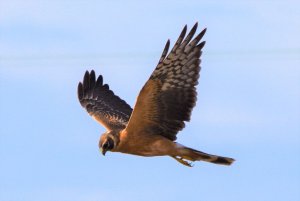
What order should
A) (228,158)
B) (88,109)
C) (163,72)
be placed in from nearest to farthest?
1. (163,72)
2. (228,158)
3. (88,109)

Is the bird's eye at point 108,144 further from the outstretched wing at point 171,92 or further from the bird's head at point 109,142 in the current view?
the outstretched wing at point 171,92

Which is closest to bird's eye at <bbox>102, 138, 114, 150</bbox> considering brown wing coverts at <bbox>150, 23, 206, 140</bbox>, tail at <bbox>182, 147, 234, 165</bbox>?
brown wing coverts at <bbox>150, 23, 206, 140</bbox>

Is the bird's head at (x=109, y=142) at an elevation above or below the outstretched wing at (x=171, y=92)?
below

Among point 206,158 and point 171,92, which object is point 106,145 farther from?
point 206,158

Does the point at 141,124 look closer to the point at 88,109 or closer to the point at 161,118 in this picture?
the point at 161,118

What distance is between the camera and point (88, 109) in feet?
61.1

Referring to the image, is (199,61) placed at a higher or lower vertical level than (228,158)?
higher

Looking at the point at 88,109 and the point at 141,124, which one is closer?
the point at 141,124

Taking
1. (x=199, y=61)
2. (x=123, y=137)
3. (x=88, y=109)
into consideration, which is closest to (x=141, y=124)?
(x=123, y=137)

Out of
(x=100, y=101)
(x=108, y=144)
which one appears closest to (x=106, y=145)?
(x=108, y=144)

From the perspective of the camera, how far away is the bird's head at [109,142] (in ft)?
50.8

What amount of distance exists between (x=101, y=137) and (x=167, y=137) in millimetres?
1042

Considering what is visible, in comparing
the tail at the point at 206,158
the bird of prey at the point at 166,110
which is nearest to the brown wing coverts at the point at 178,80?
the bird of prey at the point at 166,110

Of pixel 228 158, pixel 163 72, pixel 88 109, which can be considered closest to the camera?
pixel 163 72
